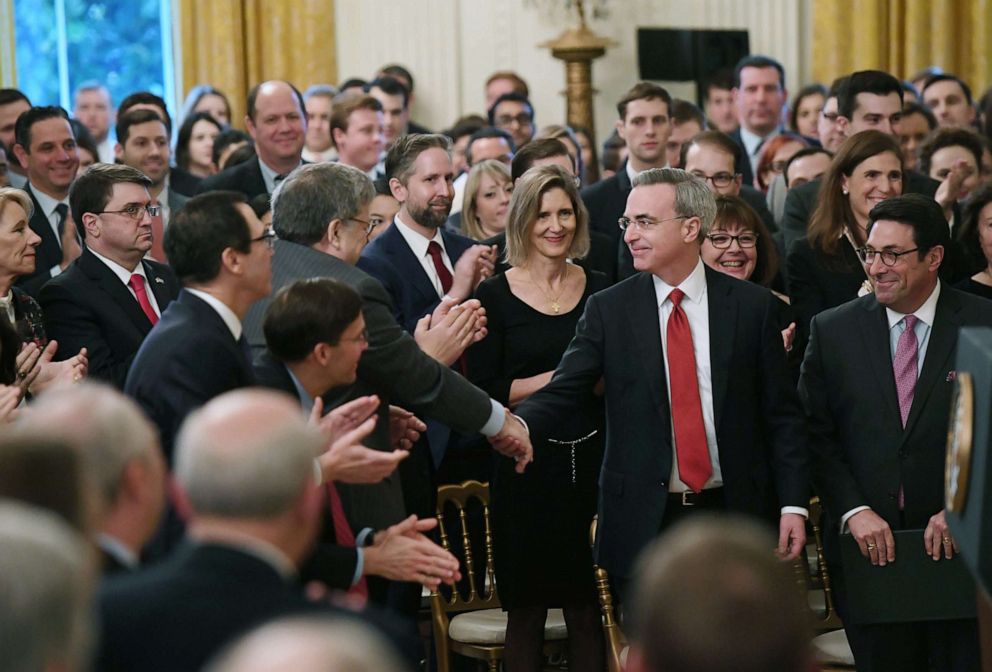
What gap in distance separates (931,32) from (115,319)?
26.8 ft

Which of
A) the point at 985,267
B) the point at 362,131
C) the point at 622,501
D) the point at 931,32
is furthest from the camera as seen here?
the point at 931,32

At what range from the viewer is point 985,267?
5.48 metres

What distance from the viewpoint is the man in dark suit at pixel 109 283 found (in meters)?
5.07

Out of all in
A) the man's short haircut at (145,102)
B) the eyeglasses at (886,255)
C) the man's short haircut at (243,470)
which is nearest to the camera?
the man's short haircut at (243,470)

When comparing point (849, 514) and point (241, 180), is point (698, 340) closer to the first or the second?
point (849, 514)

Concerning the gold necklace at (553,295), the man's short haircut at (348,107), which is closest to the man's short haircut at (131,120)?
the man's short haircut at (348,107)

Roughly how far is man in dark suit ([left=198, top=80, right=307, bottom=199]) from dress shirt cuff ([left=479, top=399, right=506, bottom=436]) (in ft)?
9.17

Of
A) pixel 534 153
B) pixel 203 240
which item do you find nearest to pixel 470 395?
pixel 203 240

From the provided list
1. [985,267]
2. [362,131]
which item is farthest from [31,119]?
[985,267]

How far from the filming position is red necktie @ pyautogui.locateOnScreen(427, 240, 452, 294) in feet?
18.6

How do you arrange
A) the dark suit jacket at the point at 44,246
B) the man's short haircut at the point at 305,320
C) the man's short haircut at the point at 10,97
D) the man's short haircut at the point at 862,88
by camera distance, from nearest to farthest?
1. the man's short haircut at the point at 305,320
2. the dark suit jacket at the point at 44,246
3. the man's short haircut at the point at 862,88
4. the man's short haircut at the point at 10,97

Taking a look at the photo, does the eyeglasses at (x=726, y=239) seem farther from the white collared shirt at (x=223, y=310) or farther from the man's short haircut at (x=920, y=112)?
the man's short haircut at (x=920, y=112)

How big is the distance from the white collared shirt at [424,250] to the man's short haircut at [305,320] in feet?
6.43

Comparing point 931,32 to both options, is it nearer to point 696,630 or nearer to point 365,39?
point 365,39
